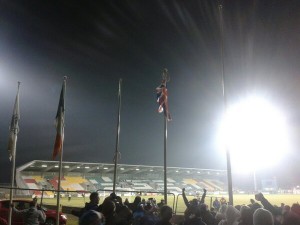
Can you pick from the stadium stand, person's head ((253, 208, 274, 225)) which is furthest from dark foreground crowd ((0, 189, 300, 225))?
the stadium stand

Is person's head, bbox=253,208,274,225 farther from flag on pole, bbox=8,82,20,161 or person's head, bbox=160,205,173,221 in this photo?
flag on pole, bbox=8,82,20,161

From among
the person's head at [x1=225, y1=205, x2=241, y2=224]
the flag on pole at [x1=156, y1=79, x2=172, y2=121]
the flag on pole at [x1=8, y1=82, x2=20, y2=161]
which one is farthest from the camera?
the flag on pole at [x1=156, y1=79, x2=172, y2=121]

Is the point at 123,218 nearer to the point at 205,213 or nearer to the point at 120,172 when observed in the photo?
the point at 205,213

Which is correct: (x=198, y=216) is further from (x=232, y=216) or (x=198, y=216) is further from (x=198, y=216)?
(x=232, y=216)

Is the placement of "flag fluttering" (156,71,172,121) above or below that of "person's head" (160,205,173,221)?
above

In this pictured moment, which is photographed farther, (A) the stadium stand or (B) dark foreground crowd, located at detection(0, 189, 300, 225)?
(A) the stadium stand

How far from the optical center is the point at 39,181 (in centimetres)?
6819

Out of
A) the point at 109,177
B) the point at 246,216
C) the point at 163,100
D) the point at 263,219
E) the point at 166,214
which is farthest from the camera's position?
the point at 109,177

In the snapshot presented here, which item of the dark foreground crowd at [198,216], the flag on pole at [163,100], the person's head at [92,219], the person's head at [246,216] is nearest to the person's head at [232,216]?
the dark foreground crowd at [198,216]

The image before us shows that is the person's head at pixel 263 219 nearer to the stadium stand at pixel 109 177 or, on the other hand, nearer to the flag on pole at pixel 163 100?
the flag on pole at pixel 163 100

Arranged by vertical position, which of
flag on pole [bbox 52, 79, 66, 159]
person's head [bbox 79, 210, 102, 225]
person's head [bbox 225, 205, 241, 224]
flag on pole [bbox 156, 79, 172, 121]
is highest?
flag on pole [bbox 156, 79, 172, 121]

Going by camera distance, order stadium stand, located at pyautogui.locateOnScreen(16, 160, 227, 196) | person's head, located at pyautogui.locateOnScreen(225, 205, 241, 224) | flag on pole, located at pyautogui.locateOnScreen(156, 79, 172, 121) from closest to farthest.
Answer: person's head, located at pyautogui.locateOnScreen(225, 205, 241, 224) < flag on pole, located at pyautogui.locateOnScreen(156, 79, 172, 121) < stadium stand, located at pyautogui.locateOnScreen(16, 160, 227, 196)

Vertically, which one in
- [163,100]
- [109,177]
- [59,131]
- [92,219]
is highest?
[163,100]

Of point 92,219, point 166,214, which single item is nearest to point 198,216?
point 166,214
